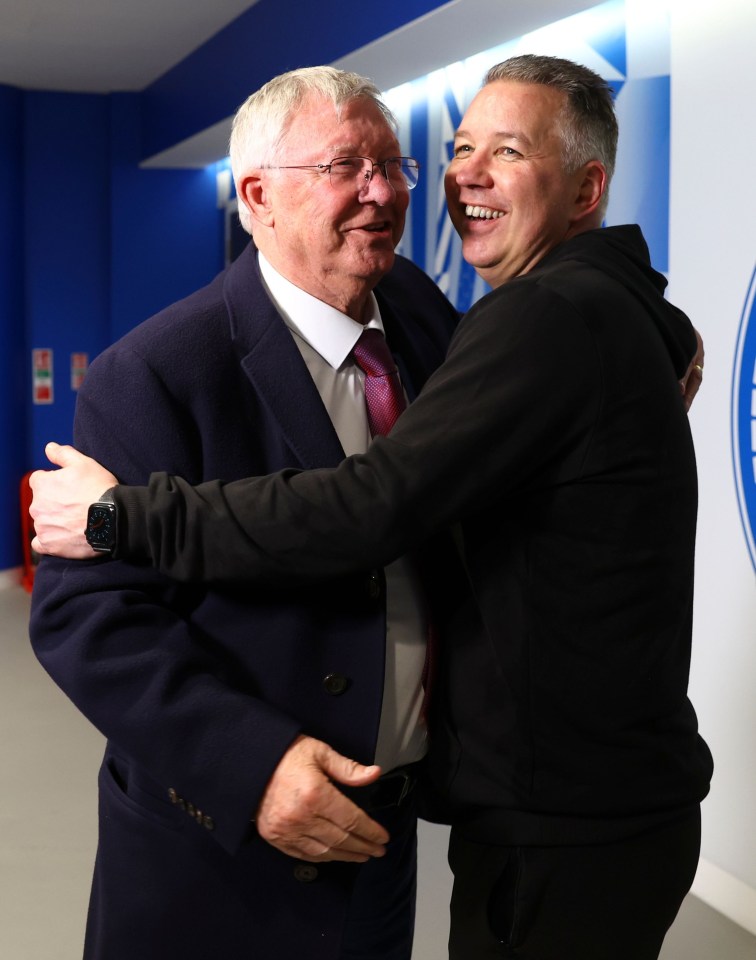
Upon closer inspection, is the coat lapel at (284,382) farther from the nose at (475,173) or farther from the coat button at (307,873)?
the coat button at (307,873)

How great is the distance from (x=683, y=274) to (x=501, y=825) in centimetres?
246

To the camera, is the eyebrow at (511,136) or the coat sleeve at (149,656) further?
the eyebrow at (511,136)

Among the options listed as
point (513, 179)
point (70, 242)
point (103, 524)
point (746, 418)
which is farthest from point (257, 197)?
point (70, 242)

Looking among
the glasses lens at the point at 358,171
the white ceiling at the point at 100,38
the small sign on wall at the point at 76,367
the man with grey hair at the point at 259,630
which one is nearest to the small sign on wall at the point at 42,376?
the small sign on wall at the point at 76,367

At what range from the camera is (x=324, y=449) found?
1580 mm

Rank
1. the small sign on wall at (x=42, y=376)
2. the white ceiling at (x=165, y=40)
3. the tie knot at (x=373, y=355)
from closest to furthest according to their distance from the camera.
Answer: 1. the tie knot at (x=373, y=355)
2. the white ceiling at (x=165, y=40)
3. the small sign on wall at (x=42, y=376)

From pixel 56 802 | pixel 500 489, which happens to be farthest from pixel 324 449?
pixel 56 802

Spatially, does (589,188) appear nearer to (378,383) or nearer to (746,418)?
(378,383)

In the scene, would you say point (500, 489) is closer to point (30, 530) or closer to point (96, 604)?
point (96, 604)

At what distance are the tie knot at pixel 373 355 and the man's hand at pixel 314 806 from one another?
24.4 inches

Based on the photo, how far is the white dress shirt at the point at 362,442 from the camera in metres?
1.64

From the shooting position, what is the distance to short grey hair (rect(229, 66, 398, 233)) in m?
1.66

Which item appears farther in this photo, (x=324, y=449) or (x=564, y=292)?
(x=324, y=449)

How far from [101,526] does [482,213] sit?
798mm
